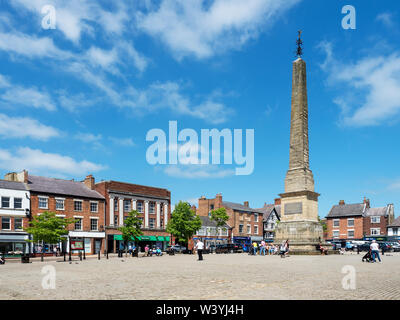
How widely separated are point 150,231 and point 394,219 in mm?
52369

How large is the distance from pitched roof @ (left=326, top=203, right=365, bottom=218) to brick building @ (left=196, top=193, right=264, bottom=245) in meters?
15.6

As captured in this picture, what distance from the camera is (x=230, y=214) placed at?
78.8 meters

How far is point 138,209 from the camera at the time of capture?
59562mm

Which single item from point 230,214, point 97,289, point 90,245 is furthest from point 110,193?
point 97,289

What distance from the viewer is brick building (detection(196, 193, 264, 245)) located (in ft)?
258

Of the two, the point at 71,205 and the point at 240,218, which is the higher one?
the point at 71,205

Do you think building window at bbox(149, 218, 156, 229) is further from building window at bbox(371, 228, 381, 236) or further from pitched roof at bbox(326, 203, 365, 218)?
building window at bbox(371, 228, 381, 236)

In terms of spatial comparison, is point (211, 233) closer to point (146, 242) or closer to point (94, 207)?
point (146, 242)

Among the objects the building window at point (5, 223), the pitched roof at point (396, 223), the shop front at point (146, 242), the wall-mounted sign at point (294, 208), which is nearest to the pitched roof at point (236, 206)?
the shop front at point (146, 242)

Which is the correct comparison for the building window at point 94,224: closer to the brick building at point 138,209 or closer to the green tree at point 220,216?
the brick building at point 138,209

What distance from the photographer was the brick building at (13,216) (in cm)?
4488

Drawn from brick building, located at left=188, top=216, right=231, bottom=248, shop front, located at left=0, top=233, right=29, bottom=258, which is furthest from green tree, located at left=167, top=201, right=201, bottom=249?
shop front, located at left=0, top=233, right=29, bottom=258

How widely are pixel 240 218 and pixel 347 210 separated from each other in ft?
76.5

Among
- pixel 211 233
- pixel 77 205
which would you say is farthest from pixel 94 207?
pixel 211 233
